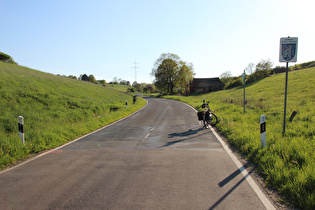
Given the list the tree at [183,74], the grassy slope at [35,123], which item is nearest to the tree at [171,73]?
the tree at [183,74]

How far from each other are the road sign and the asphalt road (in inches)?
140

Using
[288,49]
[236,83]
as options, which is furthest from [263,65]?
[288,49]

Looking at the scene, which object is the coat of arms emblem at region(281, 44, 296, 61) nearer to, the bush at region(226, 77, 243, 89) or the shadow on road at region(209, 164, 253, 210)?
the shadow on road at region(209, 164, 253, 210)

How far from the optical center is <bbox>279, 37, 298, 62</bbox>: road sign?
596 centimetres

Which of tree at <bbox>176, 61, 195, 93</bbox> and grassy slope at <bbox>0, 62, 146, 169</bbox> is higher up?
tree at <bbox>176, 61, 195, 93</bbox>

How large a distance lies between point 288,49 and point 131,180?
6141 mm

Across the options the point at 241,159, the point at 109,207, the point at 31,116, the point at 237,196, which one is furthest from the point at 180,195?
the point at 31,116

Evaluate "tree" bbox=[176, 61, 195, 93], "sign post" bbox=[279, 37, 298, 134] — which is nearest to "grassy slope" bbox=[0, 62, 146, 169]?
"sign post" bbox=[279, 37, 298, 134]

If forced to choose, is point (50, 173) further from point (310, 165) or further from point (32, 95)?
point (32, 95)

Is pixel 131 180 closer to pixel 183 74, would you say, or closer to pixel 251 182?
pixel 251 182

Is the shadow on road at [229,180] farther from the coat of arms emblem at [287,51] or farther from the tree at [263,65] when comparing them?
the tree at [263,65]

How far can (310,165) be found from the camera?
152 inches

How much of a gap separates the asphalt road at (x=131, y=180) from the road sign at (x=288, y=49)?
3.54 m

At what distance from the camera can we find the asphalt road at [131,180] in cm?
312
